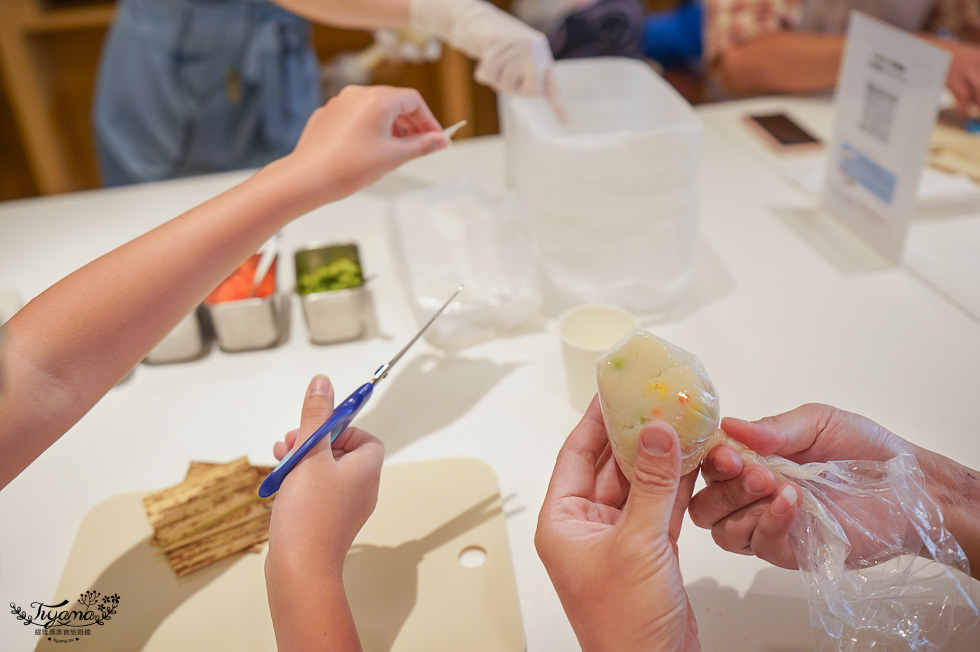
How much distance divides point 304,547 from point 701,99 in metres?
2.16

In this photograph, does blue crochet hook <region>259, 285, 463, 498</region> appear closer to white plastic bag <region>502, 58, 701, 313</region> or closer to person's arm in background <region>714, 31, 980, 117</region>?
white plastic bag <region>502, 58, 701, 313</region>

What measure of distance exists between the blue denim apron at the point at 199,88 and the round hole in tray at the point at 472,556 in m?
1.48

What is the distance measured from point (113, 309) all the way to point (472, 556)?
51cm

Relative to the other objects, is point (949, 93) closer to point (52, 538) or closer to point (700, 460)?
point (700, 460)

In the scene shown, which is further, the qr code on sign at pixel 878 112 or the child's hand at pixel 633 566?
the qr code on sign at pixel 878 112

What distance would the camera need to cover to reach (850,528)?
0.74 meters

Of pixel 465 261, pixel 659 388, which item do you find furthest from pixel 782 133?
pixel 659 388

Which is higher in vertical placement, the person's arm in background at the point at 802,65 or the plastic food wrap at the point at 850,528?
the person's arm in background at the point at 802,65

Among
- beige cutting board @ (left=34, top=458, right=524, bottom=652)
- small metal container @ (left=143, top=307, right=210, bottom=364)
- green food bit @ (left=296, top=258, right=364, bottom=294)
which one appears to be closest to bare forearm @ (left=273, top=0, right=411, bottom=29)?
green food bit @ (left=296, top=258, right=364, bottom=294)

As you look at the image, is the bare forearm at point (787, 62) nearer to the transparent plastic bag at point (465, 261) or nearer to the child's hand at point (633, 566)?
the transparent plastic bag at point (465, 261)

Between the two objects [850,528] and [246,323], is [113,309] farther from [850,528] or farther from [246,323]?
[850,528]

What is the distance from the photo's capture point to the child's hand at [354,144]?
0.95 metres

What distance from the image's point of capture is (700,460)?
0.75 meters

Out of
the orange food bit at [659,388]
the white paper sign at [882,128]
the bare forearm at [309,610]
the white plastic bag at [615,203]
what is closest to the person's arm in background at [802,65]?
the white paper sign at [882,128]
